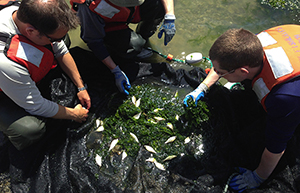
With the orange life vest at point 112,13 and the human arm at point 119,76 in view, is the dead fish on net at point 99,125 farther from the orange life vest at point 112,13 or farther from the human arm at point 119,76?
the orange life vest at point 112,13

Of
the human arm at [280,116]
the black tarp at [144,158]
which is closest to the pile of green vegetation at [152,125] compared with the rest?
the black tarp at [144,158]

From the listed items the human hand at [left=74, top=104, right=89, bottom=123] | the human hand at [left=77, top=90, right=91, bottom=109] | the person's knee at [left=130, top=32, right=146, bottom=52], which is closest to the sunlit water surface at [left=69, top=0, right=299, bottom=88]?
the person's knee at [left=130, top=32, right=146, bottom=52]

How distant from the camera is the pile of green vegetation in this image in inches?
103

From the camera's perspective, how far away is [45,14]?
1715 mm

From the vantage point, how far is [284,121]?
1.76m

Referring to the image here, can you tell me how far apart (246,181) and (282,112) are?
0.92 meters

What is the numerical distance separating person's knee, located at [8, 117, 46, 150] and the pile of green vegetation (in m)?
0.72

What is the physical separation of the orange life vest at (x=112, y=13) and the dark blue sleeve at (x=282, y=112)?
6.49 feet

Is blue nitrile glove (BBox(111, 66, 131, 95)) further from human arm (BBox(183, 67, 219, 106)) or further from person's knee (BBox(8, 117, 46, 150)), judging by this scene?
person's knee (BBox(8, 117, 46, 150))

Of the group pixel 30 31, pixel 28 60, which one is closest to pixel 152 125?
pixel 28 60

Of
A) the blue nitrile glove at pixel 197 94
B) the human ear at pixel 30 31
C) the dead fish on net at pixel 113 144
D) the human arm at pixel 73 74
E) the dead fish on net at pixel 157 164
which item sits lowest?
the dead fish on net at pixel 157 164

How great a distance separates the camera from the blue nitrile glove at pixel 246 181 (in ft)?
7.21

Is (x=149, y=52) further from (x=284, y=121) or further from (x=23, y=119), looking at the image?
(x=284, y=121)

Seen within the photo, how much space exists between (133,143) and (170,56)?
162 centimetres
